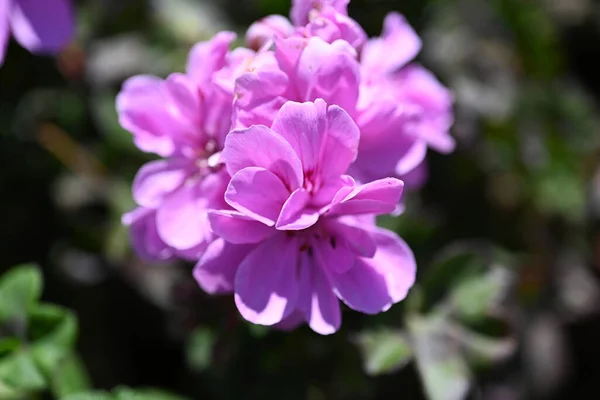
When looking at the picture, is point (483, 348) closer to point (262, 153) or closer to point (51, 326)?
point (262, 153)

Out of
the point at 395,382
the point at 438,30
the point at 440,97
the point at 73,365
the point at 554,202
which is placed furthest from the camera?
the point at 438,30

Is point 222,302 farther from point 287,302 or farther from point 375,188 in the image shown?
point 375,188

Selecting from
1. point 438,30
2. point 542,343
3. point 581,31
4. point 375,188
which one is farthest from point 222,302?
point 581,31

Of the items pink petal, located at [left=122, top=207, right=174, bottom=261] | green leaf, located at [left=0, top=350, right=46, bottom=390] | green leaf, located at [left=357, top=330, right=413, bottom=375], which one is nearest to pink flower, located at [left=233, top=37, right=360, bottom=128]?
pink petal, located at [left=122, top=207, right=174, bottom=261]

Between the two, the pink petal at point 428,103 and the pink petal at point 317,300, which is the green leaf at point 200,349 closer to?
the pink petal at point 317,300

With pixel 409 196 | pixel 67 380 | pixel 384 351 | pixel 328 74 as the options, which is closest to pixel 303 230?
pixel 328 74
